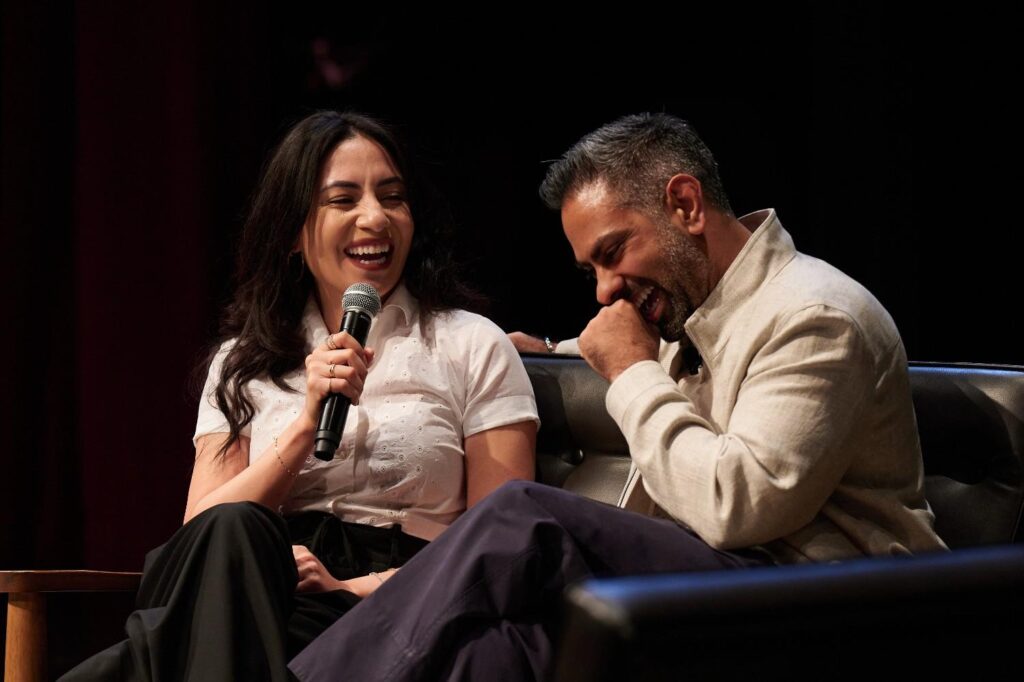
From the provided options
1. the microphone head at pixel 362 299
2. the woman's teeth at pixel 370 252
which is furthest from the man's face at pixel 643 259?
the woman's teeth at pixel 370 252

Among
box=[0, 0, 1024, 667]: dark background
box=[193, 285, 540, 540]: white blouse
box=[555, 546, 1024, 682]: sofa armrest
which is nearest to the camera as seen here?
box=[555, 546, 1024, 682]: sofa armrest

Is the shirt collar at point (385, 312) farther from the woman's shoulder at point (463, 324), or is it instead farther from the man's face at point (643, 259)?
the man's face at point (643, 259)

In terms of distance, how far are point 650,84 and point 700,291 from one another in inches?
53.0

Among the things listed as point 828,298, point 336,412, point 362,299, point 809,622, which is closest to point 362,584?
point 336,412

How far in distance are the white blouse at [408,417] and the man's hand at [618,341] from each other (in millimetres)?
360

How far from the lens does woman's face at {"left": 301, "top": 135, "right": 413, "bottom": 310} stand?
199cm

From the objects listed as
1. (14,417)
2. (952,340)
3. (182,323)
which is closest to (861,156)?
(952,340)

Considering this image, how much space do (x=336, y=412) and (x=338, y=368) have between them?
0.07 m

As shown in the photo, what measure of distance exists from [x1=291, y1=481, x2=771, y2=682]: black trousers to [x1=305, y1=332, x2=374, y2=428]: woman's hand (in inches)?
16.0

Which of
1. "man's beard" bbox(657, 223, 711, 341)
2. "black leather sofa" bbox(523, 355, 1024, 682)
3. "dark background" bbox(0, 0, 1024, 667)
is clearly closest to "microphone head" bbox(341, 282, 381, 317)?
"man's beard" bbox(657, 223, 711, 341)

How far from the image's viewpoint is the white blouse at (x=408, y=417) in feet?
6.16

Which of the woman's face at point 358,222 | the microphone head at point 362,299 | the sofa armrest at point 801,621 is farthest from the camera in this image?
the woman's face at point 358,222

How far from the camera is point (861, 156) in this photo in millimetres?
2572

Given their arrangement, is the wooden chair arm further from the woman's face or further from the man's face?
the man's face
